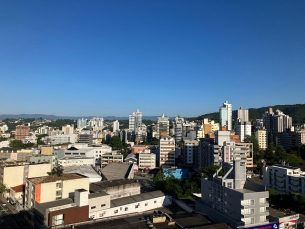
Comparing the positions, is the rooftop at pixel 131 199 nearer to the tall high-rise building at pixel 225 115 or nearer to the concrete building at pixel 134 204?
the concrete building at pixel 134 204

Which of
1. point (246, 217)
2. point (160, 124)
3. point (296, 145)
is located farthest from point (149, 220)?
point (160, 124)

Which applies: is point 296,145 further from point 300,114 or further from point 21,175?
point 21,175

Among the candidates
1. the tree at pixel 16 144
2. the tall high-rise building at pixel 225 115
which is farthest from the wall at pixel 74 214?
the tall high-rise building at pixel 225 115

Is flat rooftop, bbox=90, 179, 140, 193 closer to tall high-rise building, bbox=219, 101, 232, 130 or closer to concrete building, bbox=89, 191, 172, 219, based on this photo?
concrete building, bbox=89, 191, 172, 219

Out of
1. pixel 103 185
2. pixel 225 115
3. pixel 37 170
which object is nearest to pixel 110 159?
pixel 37 170

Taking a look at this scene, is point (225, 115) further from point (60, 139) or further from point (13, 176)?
point (13, 176)

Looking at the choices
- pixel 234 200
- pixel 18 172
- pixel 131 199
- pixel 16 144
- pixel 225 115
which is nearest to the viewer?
pixel 234 200
